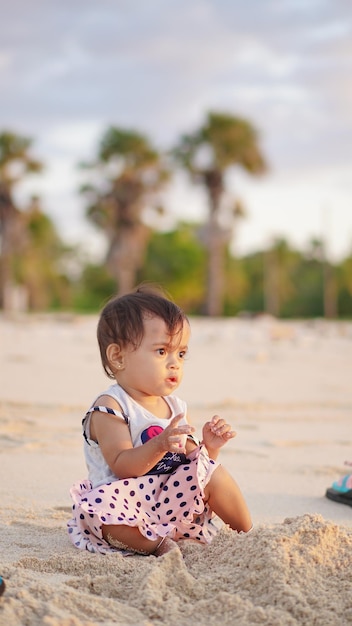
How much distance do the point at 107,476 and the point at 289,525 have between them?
1.92ft

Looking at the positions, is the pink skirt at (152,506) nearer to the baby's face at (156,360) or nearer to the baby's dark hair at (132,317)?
the baby's face at (156,360)

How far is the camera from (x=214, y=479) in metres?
2.30

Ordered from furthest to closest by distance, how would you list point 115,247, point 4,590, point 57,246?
1. point 57,246
2. point 115,247
3. point 4,590

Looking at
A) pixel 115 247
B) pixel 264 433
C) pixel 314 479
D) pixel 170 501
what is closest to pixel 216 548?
pixel 170 501

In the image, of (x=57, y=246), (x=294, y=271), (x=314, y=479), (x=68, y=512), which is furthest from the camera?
(x=57, y=246)

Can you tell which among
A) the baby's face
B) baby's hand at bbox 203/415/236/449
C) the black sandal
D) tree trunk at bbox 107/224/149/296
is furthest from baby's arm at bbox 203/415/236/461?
tree trunk at bbox 107/224/149/296

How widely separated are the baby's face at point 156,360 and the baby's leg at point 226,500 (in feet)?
1.04

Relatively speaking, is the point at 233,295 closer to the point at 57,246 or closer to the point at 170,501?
the point at 57,246

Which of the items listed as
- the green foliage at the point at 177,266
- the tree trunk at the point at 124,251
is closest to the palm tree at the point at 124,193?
the tree trunk at the point at 124,251

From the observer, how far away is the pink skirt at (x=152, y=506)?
221cm

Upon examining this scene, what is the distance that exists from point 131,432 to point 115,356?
246mm

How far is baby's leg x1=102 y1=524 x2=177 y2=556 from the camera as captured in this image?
7.17 feet

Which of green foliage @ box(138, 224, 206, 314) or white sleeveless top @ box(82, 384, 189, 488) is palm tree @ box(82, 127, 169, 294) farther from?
white sleeveless top @ box(82, 384, 189, 488)

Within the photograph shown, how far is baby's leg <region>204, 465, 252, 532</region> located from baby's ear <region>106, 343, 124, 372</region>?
1.47 feet
